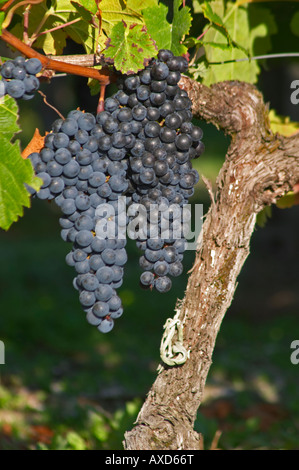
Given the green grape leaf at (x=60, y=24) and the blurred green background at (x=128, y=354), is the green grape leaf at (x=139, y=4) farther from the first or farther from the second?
the blurred green background at (x=128, y=354)

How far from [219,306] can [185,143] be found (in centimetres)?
56

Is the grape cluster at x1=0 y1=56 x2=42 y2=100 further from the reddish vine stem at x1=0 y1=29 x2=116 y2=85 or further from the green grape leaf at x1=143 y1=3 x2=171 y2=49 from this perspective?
the green grape leaf at x1=143 y1=3 x2=171 y2=49

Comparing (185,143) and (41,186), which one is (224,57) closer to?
(185,143)

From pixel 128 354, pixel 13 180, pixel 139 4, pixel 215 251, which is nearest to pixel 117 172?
pixel 13 180

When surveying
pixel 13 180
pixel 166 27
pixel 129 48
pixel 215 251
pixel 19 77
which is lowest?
pixel 215 251

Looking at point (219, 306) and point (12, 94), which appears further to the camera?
point (219, 306)

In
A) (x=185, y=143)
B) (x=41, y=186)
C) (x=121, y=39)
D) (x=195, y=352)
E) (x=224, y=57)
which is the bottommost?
(x=195, y=352)

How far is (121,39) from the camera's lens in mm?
1478

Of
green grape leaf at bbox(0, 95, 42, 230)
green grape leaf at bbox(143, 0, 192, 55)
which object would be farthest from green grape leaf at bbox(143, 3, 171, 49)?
green grape leaf at bbox(0, 95, 42, 230)

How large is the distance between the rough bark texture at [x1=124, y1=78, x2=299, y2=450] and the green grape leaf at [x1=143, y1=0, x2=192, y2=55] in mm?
127

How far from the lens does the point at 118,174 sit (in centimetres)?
142

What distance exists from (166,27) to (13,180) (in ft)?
2.21

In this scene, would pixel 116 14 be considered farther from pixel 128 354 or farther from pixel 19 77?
pixel 128 354
